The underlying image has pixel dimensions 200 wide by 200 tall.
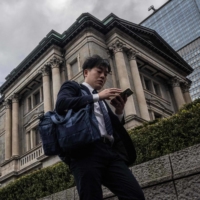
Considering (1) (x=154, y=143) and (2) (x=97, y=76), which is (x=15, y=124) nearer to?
(1) (x=154, y=143)

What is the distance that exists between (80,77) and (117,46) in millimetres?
4038

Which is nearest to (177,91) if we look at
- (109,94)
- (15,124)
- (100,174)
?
(15,124)

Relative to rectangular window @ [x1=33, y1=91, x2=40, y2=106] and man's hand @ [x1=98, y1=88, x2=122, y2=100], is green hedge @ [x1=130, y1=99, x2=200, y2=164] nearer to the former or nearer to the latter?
man's hand @ [x1=98, y1=88, x2=122, y2=100]

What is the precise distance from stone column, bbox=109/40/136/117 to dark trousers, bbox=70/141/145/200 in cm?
1803

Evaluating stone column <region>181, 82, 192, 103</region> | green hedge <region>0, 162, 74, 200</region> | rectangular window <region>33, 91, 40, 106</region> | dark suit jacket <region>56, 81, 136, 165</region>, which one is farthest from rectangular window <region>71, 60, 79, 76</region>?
dark suit jacket <region>56, 81, 136, 165</region>

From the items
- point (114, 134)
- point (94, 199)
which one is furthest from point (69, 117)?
point (94, 199)

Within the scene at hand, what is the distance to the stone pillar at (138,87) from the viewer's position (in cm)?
2247

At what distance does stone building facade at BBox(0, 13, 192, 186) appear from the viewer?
78.2ft

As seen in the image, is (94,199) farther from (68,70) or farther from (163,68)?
(163,68)

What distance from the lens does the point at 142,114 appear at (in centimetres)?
2234

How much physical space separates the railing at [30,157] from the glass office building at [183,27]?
75633mm

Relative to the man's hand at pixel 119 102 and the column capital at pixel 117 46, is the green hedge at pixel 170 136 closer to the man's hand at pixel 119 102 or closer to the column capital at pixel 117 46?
the man's hand at pixel 119 102

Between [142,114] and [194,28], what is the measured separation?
306ft

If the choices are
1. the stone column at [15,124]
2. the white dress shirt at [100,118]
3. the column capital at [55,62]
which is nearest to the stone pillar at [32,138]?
the stone column at [15,124]
